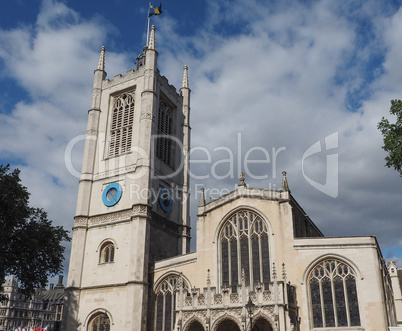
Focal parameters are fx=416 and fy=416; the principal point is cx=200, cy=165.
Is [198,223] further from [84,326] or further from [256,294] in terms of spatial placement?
[84,326]

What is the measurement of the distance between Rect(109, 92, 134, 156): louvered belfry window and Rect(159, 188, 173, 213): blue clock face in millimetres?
5014

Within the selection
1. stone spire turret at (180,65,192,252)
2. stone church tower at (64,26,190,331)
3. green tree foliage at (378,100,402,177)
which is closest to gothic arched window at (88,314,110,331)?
stone church tower at (64,26,190,331)

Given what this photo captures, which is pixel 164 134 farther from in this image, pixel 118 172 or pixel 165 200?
pixel 165 200

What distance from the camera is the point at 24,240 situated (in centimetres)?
2841

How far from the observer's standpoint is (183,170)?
137 feet

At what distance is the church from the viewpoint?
25.7 meters

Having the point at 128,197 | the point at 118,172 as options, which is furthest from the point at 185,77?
the point at 128,197

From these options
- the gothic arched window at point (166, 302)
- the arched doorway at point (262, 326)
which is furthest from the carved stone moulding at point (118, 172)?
the arched doorway at point (262, 326)

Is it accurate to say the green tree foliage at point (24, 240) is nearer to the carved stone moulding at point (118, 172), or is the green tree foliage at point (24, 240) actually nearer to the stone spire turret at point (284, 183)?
the carved stone moulding at point (118, 172)

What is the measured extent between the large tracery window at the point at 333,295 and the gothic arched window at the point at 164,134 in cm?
1834

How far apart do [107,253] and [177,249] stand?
21.9ft

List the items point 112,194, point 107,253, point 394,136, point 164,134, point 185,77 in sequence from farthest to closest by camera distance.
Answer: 1. point 185,77
2. point 164,134
3. point 112,194
4. point 107,253
5. point 394,136

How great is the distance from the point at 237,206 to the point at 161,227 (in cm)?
817

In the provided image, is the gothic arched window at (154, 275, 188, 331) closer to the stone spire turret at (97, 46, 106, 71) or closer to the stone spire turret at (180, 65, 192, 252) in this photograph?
the stone spire turret at (180, 65, 192, 252)
